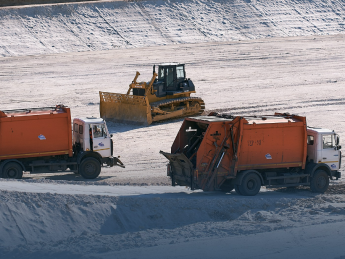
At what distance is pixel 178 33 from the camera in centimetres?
4588

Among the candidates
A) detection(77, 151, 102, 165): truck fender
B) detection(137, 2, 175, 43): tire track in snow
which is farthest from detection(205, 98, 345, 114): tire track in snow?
detection(137, 2, 175, 43): tire track in snow

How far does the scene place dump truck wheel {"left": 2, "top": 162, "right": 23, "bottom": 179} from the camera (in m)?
14.4

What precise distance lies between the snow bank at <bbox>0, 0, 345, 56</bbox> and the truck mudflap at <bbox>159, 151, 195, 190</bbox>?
28.5 metres

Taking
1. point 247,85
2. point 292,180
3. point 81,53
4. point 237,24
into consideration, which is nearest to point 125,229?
point 292,180

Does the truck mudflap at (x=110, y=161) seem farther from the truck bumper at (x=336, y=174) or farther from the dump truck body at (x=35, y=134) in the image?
the truck bumper at (x=336, y=174)

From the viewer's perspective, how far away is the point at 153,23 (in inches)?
1829

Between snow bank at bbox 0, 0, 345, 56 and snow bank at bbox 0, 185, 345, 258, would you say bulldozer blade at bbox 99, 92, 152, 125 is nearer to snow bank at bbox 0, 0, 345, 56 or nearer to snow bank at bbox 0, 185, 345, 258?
snow bank at bbox 0, 185, 345, 258

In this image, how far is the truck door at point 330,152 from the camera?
13.3 meters

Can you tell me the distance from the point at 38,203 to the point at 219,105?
17.0 meters

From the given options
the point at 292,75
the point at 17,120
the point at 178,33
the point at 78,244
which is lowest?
the point at 78,244

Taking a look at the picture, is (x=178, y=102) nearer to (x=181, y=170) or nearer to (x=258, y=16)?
(x=181, y=170)

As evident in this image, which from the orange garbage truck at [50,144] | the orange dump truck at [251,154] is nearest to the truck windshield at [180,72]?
the orange garbage truck at [50,144]

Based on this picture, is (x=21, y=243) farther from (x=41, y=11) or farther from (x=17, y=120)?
(x=41, y=11)

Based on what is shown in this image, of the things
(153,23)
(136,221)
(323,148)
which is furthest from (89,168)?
(153,23)
